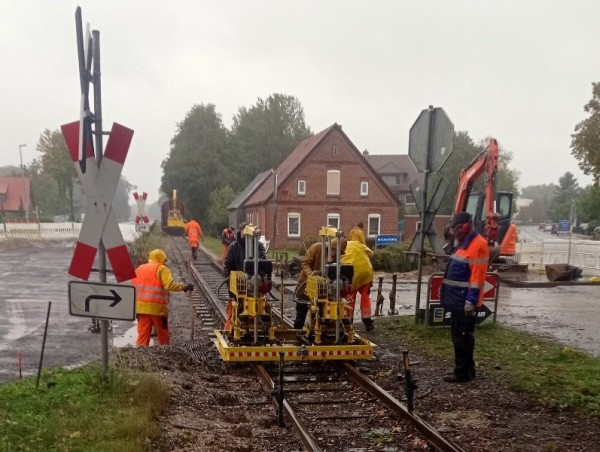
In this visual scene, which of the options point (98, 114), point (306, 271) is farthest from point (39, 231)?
point (98, 114)

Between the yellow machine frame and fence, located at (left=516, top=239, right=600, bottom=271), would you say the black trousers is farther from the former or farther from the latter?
fence, located at (left=516, top=239, right=600, bottom=271)

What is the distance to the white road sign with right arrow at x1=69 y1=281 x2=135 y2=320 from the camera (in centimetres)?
479

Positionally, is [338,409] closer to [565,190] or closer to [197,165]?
[197,165]

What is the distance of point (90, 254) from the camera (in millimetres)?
4734

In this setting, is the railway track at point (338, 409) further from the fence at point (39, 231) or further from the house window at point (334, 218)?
the fence at point (39, 231)

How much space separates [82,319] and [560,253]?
19.3 metres

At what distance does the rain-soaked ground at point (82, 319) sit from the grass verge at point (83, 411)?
8.24 ft

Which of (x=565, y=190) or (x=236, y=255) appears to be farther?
(x=565, y=190)

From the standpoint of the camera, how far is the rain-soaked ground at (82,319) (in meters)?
8.75

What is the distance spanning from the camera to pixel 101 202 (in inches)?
188

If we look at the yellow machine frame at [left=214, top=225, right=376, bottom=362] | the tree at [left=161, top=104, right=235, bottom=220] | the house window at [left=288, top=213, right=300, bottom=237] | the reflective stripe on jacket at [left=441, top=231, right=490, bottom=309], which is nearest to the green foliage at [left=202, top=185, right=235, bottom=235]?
the tree at [left=161, top=104, right=235, bottom=220]

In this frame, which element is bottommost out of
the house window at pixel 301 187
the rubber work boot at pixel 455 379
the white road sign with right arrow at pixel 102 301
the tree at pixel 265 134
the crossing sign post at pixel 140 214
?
the rubber work boot at pixel 455 379

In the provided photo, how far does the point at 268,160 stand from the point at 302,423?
223 feet

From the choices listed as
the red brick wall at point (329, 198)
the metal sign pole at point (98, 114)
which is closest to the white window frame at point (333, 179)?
the red brick wall at point (329, 198)
